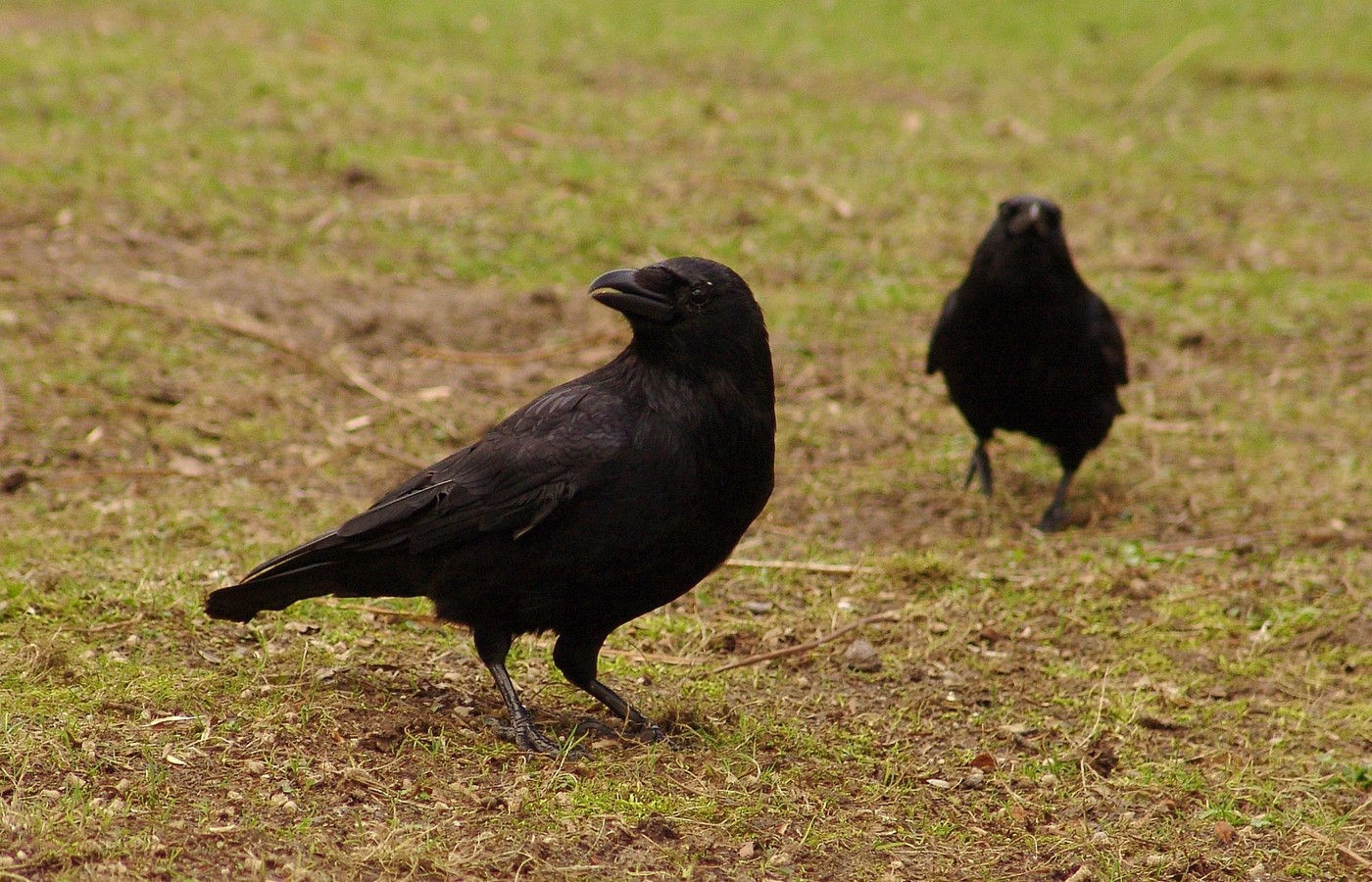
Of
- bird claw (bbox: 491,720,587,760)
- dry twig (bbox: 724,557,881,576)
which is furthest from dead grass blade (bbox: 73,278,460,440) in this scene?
bird claw (bbox: 491,720,587,760)

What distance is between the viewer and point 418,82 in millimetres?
12578

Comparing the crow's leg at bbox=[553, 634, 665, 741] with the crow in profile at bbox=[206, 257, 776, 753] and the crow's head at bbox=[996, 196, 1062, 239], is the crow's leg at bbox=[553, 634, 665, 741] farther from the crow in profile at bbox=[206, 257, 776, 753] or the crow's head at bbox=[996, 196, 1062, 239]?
the crow's head at bbox=[996, 196, 1062, 239]

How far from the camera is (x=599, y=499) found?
3.95 m

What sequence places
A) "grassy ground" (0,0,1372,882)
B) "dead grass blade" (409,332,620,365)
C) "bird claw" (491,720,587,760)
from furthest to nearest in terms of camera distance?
A: "dead grass blade" (409,332,620,365) < "bird claw" (491,720,587,760) < "grassy ground" (0,0,1372,882)

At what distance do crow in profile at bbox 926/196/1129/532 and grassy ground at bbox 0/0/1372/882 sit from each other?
478 millimetres

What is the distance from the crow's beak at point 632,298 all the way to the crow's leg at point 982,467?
3251 mm

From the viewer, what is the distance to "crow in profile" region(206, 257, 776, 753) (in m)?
3.95

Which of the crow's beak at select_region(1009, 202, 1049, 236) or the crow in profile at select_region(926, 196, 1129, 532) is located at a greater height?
the crow's beak at select_region(1009, 202, 1049, 236)

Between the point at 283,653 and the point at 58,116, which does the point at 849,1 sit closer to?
the point at 58,116

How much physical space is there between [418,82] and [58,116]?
3.18 metres

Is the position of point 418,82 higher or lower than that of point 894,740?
higher

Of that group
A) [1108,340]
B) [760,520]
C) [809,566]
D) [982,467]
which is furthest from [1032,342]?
[809,566]

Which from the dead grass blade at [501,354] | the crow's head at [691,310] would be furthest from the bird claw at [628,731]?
the dead grass blade at [501,354]

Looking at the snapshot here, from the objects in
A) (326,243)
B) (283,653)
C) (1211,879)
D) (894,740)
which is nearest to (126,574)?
(283,653)
